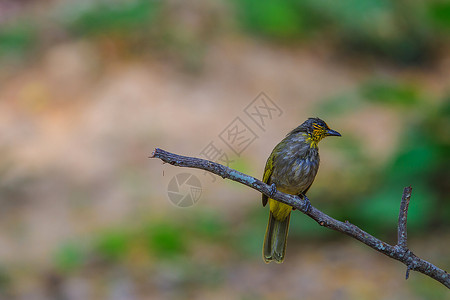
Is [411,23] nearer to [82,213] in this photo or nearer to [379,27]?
[379,27]

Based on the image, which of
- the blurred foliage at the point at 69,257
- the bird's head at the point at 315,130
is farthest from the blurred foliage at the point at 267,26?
the bird's head at the point at 315,130

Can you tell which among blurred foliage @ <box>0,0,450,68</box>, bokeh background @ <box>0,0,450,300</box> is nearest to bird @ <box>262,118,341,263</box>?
bokeh background @ <box>0,0,450,300</box>

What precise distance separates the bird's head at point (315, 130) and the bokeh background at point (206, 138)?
2893 millimetres

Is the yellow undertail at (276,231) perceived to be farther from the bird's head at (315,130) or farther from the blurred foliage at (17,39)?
the blurred foliage at (17,39)

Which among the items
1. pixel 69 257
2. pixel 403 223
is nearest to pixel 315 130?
pixel 403 223

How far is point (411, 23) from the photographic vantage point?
8922 mm

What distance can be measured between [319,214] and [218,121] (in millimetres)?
5485

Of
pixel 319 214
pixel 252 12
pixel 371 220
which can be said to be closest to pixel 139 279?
pixel 371 220

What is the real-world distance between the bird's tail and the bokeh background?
7.78ft

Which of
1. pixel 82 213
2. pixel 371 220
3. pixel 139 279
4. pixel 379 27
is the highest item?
pixel 379 27

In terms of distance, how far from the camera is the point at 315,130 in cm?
275

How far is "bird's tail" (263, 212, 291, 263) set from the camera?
10.4 feet

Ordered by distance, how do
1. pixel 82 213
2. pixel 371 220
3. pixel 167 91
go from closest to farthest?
pixel 371 220
pixel 82 213
pixel 167 91

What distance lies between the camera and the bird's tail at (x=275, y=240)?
10.4 feet
